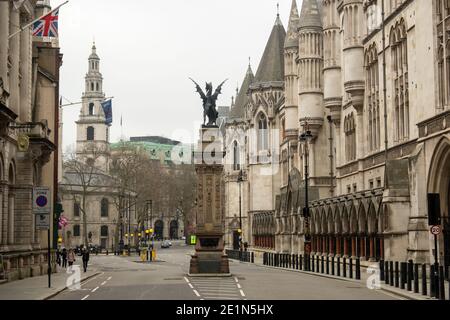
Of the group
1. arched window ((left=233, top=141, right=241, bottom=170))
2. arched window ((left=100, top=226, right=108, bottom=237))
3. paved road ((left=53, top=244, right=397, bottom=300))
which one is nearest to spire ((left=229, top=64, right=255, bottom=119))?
arched window ((left=233, top=141, right=241, bottom=170))

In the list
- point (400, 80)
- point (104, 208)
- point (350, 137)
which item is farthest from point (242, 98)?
point (400, 80)

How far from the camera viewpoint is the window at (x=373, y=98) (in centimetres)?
5462

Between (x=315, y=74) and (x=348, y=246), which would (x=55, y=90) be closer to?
(x=348, y=246)

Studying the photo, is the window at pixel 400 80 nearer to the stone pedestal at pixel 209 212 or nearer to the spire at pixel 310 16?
the stone pedestal at pixel 209 212

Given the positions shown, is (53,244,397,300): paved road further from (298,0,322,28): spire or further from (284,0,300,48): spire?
(284,0,300,48): spire

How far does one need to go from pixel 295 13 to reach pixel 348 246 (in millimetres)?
39106

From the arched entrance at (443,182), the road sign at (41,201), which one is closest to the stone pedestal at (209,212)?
the arched entrance at (443,182)

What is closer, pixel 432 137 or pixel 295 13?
pixel 432 137

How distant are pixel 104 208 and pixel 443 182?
11389cm

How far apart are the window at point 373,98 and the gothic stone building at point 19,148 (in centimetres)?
2124

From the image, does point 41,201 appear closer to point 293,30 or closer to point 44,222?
point 44,222

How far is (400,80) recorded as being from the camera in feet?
161

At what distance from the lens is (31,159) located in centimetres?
4178
